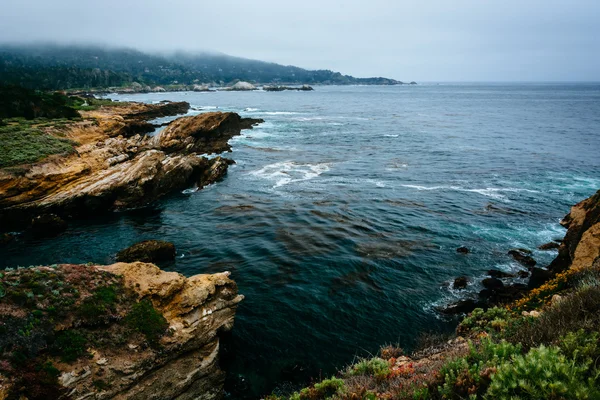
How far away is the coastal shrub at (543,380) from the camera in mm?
4688

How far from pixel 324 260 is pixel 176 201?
20708 mm

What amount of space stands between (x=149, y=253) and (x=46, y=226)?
12476mm

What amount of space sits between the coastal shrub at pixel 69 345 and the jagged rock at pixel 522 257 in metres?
25.1

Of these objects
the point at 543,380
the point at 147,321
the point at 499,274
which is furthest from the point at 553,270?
the point at 147,321

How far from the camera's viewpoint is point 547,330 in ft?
23.4

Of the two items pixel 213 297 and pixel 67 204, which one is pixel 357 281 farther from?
pixel 67 204

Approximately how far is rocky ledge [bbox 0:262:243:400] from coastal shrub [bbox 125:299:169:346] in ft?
0.11

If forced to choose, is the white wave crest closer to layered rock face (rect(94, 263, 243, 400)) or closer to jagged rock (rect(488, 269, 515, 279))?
jagged rock (rect(488, 269, 515, 279))

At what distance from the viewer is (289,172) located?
45.5 metres

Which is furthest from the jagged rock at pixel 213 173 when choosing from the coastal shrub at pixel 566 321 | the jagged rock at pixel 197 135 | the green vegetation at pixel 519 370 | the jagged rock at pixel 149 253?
the coastal shrub at pixel 566 321

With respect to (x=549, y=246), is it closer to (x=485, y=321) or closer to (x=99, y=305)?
(x=485, y=321)

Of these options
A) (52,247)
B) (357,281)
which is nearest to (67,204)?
(52,247)

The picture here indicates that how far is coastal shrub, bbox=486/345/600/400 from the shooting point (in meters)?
4.69

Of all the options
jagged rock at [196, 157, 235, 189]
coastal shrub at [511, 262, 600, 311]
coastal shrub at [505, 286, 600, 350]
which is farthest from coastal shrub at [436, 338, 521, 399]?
jagged rock at [196, 157, 235, 189]
